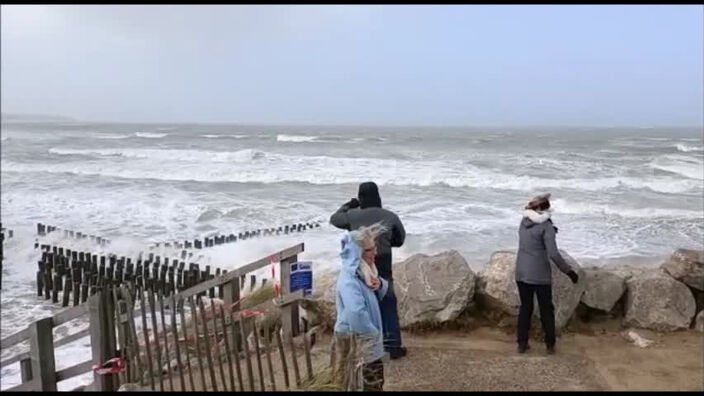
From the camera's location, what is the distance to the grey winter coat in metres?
6.24

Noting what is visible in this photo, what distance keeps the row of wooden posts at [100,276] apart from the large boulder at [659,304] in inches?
273

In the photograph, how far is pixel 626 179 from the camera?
28078 mm

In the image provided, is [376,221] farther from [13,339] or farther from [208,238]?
[208,238]

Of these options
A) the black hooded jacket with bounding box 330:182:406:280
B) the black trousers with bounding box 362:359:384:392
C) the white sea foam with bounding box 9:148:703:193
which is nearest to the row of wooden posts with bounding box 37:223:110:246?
the white sea foam with bounding box 9:148:703:193

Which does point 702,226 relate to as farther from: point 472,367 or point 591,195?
point 472,367

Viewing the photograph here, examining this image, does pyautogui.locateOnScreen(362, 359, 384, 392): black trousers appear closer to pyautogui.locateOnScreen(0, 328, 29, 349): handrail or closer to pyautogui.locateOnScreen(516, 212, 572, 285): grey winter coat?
pyautogui.locateOnScreen(516, 212, 572, 285): grey winter coat

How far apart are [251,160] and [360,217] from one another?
110 feet

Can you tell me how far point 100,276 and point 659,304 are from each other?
10.8m

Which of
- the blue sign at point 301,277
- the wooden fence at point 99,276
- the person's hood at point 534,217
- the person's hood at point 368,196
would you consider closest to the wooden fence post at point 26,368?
the blue sign at point 301,277

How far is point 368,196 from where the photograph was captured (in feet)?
20.0

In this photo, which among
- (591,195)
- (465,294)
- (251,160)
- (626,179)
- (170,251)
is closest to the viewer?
(465,294)

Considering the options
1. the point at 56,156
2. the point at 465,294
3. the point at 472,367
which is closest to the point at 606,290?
the point at 465,294

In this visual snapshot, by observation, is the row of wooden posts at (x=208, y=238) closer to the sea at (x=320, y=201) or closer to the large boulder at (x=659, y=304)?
the sea at (x=320, y=201)

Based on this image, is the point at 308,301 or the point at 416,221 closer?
the point at 308,301
